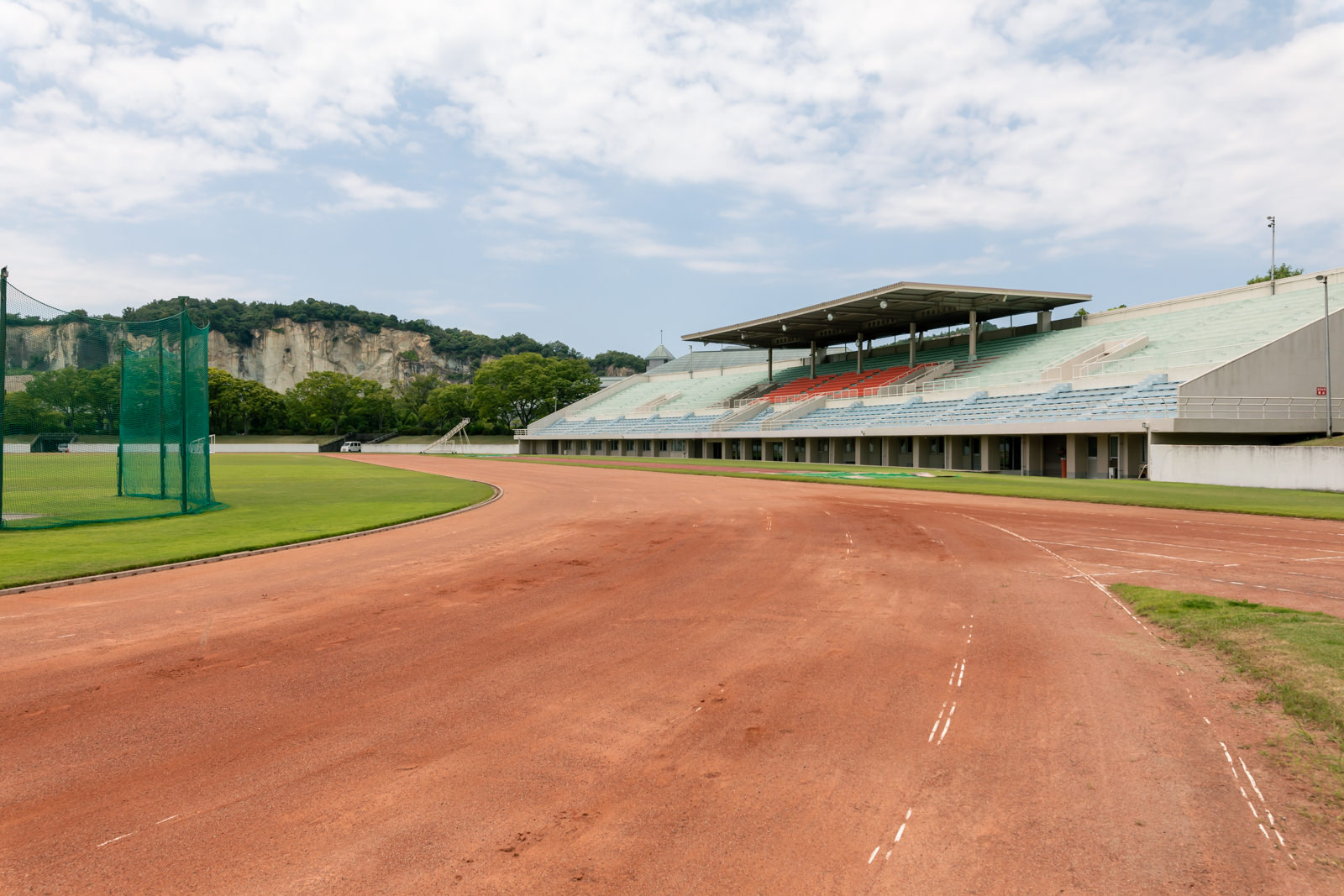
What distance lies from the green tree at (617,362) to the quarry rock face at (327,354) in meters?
30.2

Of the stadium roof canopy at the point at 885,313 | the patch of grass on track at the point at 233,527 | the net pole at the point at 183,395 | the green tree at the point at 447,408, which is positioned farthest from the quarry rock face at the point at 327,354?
the net pole at the point at 183,395

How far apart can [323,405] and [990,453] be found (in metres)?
96.5

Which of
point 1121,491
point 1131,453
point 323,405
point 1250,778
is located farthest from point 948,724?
point 323,405

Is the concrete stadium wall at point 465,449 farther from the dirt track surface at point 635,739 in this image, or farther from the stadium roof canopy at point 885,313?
the dirt track surface at point 635,739

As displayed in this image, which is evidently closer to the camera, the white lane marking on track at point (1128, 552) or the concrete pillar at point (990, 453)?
the white lane marking on track at point (1128, 552)

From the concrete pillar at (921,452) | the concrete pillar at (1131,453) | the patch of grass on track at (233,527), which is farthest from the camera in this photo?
the concrete pillar at (921,452)

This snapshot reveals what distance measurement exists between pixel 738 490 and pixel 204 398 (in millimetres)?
16184

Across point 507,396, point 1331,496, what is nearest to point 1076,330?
point 1331,496

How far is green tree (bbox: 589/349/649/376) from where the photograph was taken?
563ft

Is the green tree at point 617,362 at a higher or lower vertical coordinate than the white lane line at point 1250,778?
higher

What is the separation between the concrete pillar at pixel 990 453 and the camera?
39.7m

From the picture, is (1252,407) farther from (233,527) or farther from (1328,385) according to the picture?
(233,527)

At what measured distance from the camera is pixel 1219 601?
8570mm

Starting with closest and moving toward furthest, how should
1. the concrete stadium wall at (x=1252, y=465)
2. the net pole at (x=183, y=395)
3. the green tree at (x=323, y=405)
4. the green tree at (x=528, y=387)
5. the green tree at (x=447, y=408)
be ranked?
the net pole at (x=183, y=395)
the concrete stadium wall at (x=1252, y=465)
the green tree at (x=528, y=387)
the green tree at (x=447, y=408)
the green tree at (x=323, y=405)
